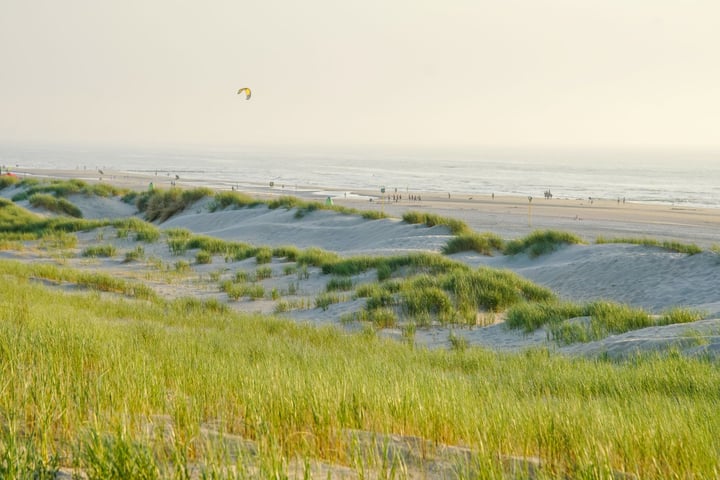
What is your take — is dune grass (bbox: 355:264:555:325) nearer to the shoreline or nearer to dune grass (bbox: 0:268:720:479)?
dune grass (bbox: 0:268:720:479)

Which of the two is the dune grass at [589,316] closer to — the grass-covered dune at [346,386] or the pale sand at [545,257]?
the grass-covered dune at [346,386]

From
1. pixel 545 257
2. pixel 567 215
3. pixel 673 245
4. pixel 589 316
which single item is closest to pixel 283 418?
pixel 589 316

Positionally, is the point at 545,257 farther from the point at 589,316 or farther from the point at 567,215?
the point at 567,215

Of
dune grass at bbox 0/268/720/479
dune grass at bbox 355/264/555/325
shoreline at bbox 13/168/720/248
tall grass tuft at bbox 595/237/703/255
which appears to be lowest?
shoreline at bbox 13/168/720/248

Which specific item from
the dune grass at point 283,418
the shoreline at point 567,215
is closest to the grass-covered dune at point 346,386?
the dune grass at point 283,418

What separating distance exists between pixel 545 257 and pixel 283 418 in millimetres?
16444

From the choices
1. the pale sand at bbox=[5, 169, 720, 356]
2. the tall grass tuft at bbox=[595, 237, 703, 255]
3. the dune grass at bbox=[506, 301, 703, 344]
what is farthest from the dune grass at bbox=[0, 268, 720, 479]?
the tall grass tuft at bbox=[595, 237, 703, 255]

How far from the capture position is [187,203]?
1405 inches

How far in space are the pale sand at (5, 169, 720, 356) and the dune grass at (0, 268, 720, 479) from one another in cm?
388

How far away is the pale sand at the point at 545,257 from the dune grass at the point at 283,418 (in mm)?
3881

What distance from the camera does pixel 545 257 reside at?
1911cm

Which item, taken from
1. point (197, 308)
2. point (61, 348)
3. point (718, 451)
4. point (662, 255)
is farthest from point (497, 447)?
point (662, 255)

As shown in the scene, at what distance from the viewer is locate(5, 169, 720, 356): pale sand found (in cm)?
1033

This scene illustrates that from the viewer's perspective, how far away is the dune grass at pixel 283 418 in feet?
9.09
